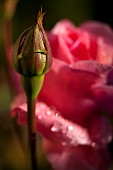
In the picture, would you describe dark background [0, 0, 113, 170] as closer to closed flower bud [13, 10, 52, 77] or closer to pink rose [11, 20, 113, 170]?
pink rose [11, 20, 113, 170]

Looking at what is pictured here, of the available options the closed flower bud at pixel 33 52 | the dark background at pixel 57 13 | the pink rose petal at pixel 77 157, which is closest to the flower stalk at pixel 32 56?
the closed flower bud at pixel 33 52

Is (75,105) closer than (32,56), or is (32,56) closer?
(32,56)

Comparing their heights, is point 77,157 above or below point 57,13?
below

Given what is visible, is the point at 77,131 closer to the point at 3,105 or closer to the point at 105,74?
the point at 105,74

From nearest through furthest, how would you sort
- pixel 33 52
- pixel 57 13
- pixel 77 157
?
pixel 33 52, pixel 77 157, pixel 57 13

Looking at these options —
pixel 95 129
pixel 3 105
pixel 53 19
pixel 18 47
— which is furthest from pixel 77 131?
pixel 53 19

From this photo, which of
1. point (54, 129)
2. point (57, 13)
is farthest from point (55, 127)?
point (57, 13)

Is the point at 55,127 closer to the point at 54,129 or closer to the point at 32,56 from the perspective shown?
the point at 54,129

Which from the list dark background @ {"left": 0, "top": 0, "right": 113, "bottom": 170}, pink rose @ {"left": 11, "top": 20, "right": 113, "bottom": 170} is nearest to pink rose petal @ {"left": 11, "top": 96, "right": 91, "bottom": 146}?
pink rose @ {"left": 11, "top": 20, "right": 113, "bottom": 170}
